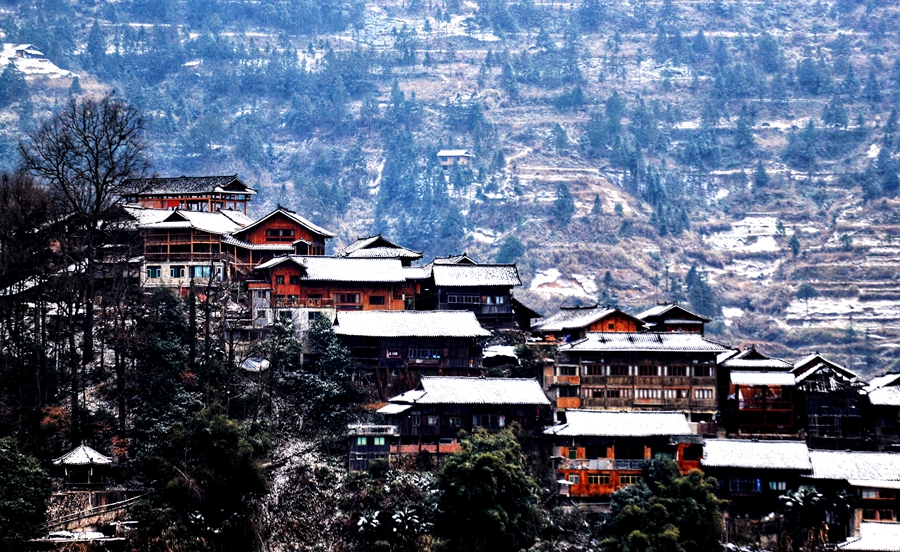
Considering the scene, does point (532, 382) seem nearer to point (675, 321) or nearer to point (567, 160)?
point (675, 321)

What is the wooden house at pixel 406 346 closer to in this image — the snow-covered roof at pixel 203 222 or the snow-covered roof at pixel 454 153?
the snow-covered roof at pixel 203 222

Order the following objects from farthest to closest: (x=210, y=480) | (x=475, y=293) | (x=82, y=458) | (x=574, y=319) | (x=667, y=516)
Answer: (x=574, y=319) → (x=475, y=293) → (x=667, y=516) → (x=210, y=480) → (x=82, y=458)

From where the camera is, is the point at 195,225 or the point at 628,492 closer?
the point at 628,492

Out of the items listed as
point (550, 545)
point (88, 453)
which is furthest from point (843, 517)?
point (88, 453)

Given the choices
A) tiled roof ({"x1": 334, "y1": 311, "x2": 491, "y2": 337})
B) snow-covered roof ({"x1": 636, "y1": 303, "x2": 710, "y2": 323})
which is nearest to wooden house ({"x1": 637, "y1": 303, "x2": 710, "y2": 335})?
snow-covered roof ({"x1": 636, "y1": 303, "x2": 710, "y2": 323})

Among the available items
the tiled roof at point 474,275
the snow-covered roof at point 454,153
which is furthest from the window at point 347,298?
the snow-covered roof at point 454,153

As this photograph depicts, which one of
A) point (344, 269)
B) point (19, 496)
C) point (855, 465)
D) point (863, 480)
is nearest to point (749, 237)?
point (344, 269)

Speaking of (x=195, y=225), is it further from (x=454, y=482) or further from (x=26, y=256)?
(x=454, y=482)
